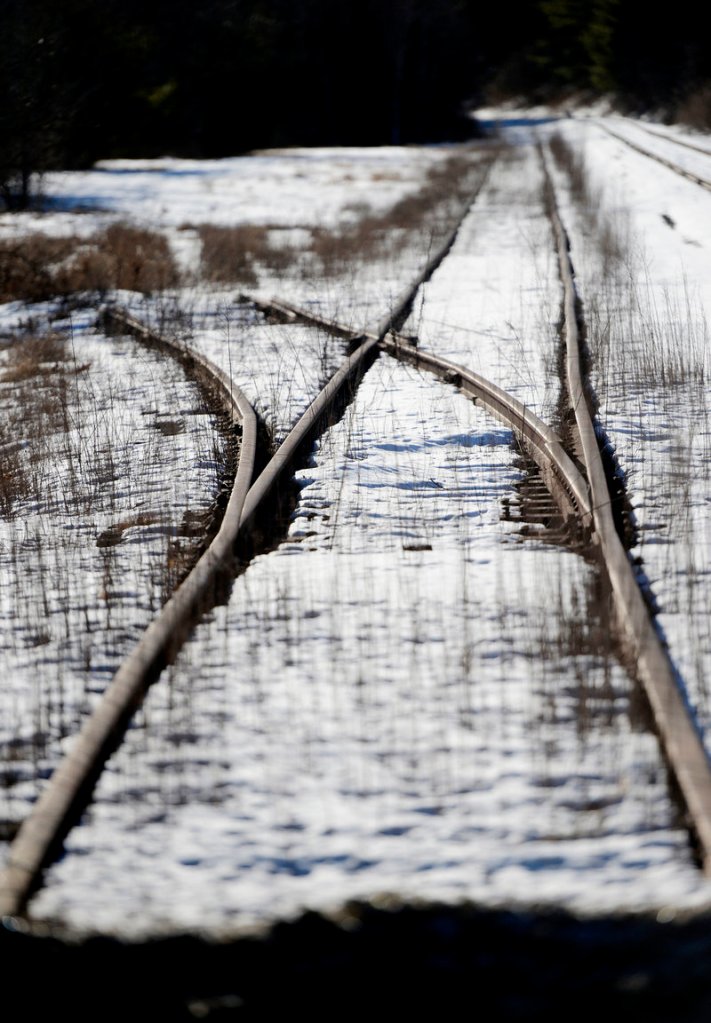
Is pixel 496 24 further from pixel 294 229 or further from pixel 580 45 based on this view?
pixel 294 229

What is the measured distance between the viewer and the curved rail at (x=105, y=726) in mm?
3112

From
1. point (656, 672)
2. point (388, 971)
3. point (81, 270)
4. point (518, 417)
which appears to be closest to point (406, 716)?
point (656, 672)

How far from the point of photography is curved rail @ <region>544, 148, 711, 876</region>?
10.5 ft

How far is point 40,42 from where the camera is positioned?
18.4 metres

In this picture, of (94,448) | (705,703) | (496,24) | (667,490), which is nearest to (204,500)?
(94,448)

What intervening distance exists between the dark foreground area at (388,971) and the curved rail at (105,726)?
0.20 meters

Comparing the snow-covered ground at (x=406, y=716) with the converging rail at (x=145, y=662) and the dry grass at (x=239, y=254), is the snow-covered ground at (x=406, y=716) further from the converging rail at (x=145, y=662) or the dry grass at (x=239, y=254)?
the dry grass at (x=239, y=254)

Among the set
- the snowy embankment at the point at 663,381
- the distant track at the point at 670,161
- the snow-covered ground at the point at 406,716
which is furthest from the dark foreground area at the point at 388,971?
the distant track at the point at 670,161

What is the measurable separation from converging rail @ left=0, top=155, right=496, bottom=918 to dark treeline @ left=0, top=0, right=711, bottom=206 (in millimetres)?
20243

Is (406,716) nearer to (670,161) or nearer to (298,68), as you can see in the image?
(670,161)

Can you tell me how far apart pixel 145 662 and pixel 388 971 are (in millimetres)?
1658

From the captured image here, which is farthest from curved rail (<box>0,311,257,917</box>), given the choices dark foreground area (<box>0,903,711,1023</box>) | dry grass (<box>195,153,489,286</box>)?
dry grass (<box>195,153,489,286</box>)

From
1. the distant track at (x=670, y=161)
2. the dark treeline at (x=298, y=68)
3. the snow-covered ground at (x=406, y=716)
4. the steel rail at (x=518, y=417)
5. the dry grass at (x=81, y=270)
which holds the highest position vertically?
the dark treeline at (x=298, y=68)

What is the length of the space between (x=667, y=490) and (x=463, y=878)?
3.39m
